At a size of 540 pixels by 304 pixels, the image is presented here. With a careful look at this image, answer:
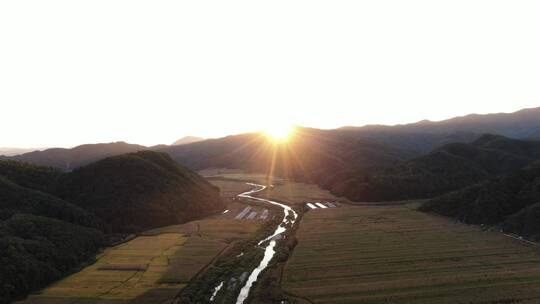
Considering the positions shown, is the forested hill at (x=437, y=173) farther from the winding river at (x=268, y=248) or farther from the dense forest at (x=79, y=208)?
the dense forest at (x=79, y=208)

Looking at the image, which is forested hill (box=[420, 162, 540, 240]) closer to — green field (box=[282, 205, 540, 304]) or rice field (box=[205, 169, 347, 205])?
green field (box=[282, 205, 540, 304])

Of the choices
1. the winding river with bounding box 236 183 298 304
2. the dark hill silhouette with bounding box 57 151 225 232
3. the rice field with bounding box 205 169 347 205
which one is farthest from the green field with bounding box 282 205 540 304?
the rice field with bounding box 205 169 347 205

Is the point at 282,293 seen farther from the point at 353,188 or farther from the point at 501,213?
the point at 353,188

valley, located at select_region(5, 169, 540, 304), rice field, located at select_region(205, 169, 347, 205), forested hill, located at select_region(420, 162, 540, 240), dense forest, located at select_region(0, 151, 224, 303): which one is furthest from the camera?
rice field, located at select_region(205, 169, 347, 205)

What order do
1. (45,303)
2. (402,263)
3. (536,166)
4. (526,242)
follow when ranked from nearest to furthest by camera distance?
(45,303) → (402,263) → (526,242) → (536,166)

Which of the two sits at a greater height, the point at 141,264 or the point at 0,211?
the point at 0,211

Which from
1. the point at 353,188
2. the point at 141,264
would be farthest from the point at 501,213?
the point at 141,264

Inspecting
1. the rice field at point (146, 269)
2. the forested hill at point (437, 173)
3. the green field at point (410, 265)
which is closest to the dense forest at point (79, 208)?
the rice field at point (146, 269)
